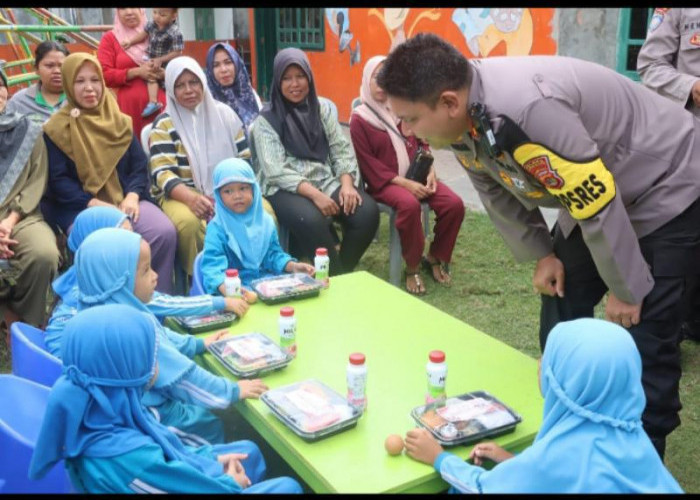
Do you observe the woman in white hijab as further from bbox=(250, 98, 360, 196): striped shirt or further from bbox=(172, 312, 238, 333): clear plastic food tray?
bbox=(172, 312, 238, 333): clear plastic food tray

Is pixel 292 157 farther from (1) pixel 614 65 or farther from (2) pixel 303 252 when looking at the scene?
(1) pixel 614 65

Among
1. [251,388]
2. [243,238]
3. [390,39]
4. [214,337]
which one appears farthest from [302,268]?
[390,39]

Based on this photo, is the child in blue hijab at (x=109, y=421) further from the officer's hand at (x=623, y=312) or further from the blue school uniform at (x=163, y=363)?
the officer's hand at (x=623, y=312)

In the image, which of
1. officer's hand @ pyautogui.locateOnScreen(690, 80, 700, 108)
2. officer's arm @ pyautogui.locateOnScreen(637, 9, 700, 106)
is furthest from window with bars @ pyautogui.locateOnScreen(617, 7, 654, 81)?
officer's hand @ pyautogui.locateOnScreen(690, 80, 700, 108)

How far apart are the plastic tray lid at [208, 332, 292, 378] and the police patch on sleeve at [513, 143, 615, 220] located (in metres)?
1.04

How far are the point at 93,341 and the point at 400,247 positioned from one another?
3049 mm

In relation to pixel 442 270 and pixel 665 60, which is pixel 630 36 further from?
pixel 665 60

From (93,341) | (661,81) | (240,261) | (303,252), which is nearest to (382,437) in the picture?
(93,341)

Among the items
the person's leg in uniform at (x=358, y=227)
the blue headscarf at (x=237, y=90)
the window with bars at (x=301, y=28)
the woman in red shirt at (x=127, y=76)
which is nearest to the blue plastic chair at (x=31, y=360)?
the person's leg in uniform at (x=358, y=227)

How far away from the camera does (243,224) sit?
3.50 meters

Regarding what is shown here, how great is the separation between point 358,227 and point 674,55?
204 cm

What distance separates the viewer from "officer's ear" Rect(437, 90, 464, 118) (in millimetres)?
2070

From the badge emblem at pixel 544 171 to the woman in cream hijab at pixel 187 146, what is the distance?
248 centimetres

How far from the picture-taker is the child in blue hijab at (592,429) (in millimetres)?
1557
